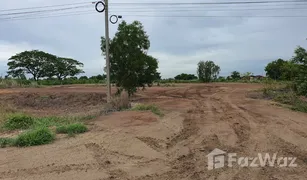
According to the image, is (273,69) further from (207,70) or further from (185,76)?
(185,76)

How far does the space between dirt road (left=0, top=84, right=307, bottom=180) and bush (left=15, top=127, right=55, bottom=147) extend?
0.27 m

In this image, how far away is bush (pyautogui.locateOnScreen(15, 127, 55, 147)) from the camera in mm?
7461

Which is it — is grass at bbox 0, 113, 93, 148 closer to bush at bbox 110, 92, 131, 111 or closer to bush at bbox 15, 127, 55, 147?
bush at bbox 15, 127, 55, 147

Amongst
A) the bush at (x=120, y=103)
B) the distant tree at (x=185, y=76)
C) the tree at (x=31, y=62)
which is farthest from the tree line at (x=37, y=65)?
the bush at (x=120, y=103)

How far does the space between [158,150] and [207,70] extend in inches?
2066

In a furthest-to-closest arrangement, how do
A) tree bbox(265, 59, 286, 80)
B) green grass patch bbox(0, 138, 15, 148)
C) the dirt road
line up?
tree bbox(265, 59, 286, 80) < green grass patch bbox(0, 138, 15, 148) < the dirt road

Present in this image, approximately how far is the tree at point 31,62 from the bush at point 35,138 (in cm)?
6442

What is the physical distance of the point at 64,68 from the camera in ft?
240

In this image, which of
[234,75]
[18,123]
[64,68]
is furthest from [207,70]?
[18,123]

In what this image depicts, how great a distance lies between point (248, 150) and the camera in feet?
24.4

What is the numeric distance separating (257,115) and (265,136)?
433 centimetres

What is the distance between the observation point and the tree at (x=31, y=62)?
68000 millimetres

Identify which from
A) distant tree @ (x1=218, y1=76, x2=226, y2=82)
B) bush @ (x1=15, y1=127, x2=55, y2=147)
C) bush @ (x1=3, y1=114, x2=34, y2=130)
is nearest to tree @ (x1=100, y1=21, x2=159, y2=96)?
bush @ (x1=3, y1=114, x2=34, y2=130)

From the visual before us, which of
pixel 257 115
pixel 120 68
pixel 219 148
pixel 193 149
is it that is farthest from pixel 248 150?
pixel 120 68
